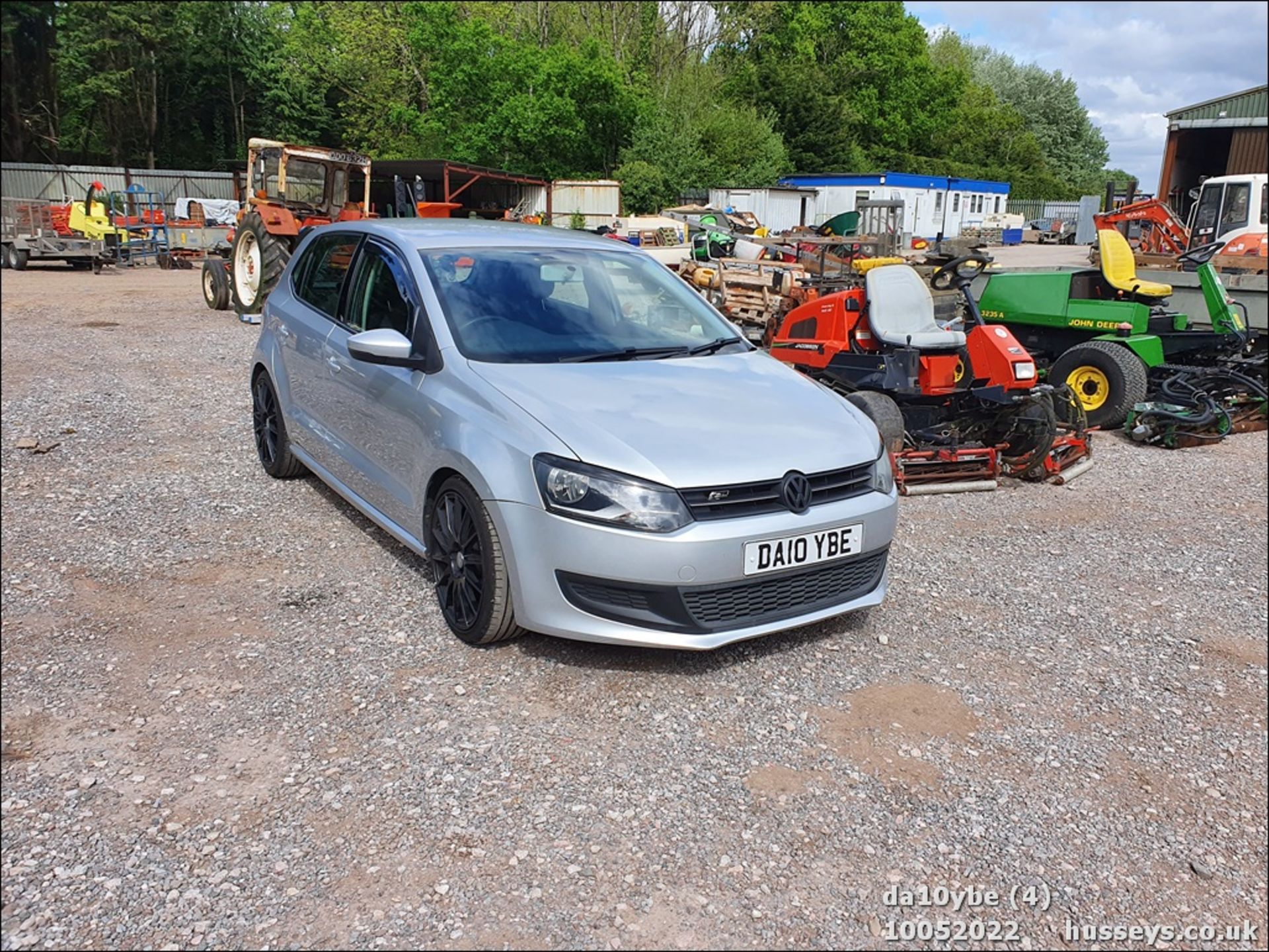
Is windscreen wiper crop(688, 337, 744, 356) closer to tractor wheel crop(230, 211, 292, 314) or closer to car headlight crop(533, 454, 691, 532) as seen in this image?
car headlight crop(533, 454, 691, 532)

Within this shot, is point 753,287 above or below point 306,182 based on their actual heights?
below

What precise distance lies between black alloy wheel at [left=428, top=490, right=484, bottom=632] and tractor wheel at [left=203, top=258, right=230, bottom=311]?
1183 centimetres

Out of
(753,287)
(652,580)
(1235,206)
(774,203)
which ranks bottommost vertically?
(652,580)

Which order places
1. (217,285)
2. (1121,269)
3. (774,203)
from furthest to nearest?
(774,203) → (217,285) → (1121,269)

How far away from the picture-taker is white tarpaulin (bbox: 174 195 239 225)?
25750 mm

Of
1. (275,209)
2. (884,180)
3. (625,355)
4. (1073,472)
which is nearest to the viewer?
(625,355)

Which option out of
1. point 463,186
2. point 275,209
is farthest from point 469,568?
point 463,186

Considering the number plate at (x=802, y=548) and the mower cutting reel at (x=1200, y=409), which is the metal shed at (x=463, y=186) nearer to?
the mower cutting reel at (x=1200, y=409)

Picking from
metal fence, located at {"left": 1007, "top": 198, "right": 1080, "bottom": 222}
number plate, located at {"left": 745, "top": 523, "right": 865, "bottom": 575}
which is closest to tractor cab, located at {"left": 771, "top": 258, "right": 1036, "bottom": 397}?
number plate, located at {"left": 745, "top": 523, "right": 865, "bottom": 575}

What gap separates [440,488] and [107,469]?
3419mm

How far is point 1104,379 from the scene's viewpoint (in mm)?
8328

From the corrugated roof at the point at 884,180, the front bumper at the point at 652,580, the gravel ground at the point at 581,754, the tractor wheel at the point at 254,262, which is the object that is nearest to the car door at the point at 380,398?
the gravel ground at the point at 581,754

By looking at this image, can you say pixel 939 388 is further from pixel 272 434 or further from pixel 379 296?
pixel 272 434

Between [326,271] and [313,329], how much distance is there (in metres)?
0.36
